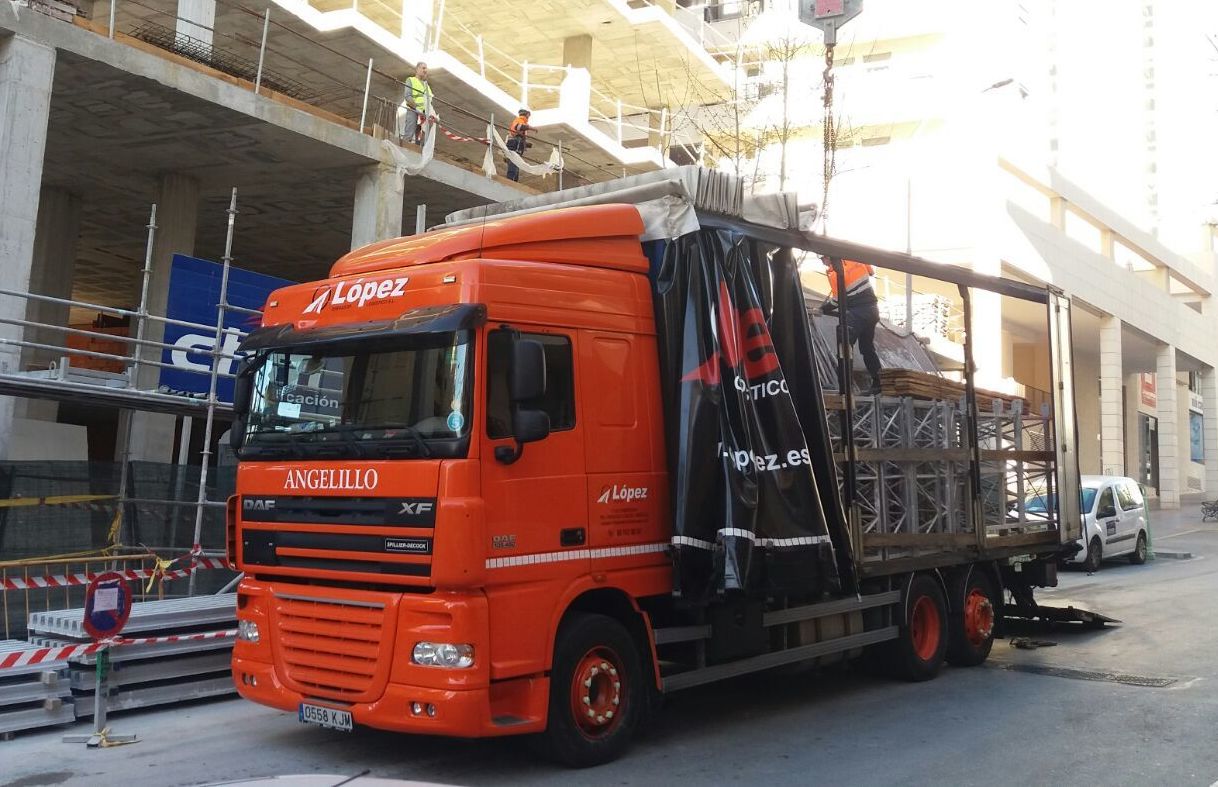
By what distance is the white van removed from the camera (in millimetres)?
19266

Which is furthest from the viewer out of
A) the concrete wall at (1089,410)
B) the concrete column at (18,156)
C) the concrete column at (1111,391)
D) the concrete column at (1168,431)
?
the concrete wall at (1089,410)

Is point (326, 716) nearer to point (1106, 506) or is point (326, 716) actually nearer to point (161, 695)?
point (161, 695)

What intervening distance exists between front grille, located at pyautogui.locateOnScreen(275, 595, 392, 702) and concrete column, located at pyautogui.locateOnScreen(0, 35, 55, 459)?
24.8 ft

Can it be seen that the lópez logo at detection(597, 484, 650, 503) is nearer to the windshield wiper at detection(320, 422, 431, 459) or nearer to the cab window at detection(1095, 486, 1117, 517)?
the windshield wiper at detection(320, 422, 431, 459)

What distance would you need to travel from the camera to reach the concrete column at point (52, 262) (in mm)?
18859

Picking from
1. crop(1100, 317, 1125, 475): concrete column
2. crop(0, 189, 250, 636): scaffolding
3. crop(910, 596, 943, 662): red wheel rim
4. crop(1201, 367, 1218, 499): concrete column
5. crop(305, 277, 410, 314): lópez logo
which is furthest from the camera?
crop(1201, 367, 1218, 499): concrete column

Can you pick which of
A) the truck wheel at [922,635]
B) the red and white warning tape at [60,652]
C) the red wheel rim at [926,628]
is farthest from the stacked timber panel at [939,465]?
the red and white warning tape at [60,652]

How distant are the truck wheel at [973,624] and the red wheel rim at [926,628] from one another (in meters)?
0.34

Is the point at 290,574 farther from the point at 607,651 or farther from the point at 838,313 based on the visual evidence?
the point at 838,313

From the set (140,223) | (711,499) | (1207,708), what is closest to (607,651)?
(711,499)

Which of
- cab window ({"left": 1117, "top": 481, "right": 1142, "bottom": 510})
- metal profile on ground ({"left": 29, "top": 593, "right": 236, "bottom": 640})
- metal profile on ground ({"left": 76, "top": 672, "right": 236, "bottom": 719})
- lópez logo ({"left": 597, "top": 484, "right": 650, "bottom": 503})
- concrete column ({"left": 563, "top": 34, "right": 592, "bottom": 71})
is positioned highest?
concrete column ({"left": 563, "top": 34, "right": 592, "bottom": 71})

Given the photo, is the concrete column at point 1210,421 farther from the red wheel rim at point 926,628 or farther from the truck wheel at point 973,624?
the red wheel rim at point 926,628

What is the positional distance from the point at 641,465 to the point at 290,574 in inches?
88.6

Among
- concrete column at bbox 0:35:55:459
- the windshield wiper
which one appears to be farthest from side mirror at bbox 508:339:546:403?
concrete column at bbox 0:35:55:459
